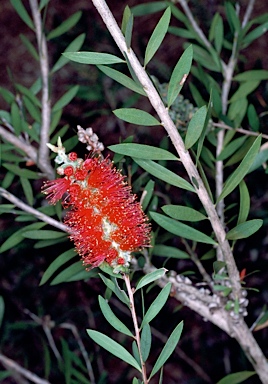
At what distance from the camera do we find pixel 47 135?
38.0 inches

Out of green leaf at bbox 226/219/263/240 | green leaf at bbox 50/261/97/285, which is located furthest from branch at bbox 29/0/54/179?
green leaf at bbox 226/219/263/240

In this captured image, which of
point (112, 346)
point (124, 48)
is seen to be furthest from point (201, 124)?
point (112, 346)

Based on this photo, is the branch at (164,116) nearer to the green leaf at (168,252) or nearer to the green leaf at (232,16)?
the green leaf at (168,252)

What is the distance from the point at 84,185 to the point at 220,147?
36 centimetres

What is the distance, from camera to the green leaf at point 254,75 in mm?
1014

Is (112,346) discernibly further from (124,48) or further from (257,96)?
(257,96)

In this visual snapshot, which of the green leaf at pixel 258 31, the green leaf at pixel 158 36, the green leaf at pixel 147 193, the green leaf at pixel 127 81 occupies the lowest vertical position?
the green leaf at pixel 147 193

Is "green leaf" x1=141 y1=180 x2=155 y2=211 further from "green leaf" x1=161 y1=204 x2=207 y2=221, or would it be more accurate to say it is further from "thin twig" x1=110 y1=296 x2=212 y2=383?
"thin twig" x1=110 y1=296 x2=212 y2=383

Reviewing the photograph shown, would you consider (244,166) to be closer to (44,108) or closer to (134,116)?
(134,116)

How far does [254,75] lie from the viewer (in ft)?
3.36

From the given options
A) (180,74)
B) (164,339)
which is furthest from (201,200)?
(164,339)

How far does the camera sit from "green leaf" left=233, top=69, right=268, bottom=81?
3.33 ft

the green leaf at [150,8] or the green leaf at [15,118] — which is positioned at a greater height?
the green leaf at [150,8]

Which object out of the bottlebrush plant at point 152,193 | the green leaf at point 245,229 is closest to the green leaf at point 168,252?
the bottlebrush plant at point 152,193
